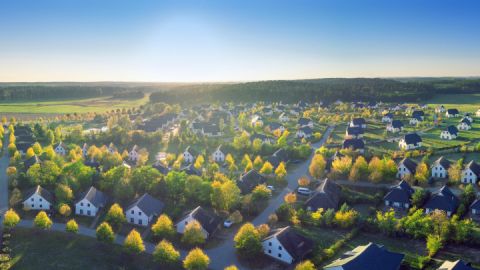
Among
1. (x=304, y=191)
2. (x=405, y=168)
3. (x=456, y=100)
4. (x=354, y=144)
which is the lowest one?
(x=304, y=191)

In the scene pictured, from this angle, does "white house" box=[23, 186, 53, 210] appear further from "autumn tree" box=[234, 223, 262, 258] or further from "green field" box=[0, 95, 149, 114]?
"green field" box=[0, 95, 149, 114]

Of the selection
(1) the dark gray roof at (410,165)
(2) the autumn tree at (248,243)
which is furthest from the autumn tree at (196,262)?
(1) the dark gray roof at (410,165)

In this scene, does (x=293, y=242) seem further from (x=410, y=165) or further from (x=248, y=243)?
(x=410, y=165)

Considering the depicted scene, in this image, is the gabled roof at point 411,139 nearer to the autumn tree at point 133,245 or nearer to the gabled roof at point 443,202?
the gabled roof at point 443,202

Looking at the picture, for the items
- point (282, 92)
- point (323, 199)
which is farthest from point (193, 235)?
point (282, 92)

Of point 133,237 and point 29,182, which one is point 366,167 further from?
point 29,182

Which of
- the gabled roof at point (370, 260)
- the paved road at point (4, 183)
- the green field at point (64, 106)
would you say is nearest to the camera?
the gabled roof at point (370, 260)
